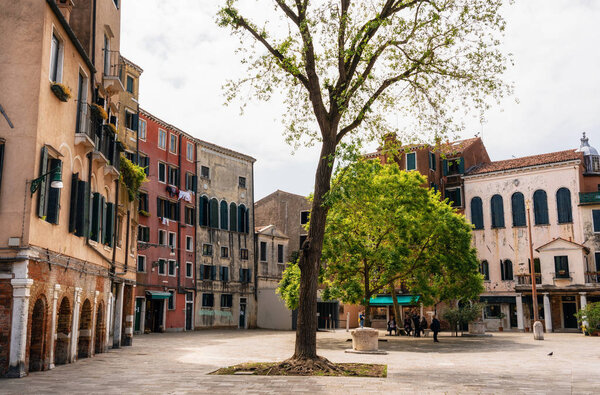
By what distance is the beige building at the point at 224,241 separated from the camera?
42625 mm

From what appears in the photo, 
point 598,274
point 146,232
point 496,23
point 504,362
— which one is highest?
point 496,23

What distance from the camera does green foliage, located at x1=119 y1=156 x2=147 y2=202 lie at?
22.6 metres

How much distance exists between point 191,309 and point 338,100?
29168mm

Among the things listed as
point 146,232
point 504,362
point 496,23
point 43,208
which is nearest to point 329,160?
point 496,23

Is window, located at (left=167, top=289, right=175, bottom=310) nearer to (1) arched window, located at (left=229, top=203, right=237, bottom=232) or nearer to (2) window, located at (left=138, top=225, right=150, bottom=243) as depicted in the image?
(2) window, located at (left=138, top=225, right=150, bottom=243)

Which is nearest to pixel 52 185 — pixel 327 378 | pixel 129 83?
pixel 327 378

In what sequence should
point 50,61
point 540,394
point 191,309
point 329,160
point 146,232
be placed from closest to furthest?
point 540,394
point 50,61
point 329,160
point 146,232
point 191,309

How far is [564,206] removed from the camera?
41875 mm

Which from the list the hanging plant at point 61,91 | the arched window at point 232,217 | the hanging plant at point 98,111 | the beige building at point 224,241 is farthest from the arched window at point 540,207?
the hanging plant at point 61,91

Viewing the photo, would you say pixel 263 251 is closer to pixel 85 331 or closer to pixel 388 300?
pixel 388 300

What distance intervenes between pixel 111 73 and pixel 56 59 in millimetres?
6061

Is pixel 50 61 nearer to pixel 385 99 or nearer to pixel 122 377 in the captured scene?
pixel 122 377

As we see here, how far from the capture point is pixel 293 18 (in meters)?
15.4

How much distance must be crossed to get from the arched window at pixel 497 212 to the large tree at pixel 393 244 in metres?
14.6
